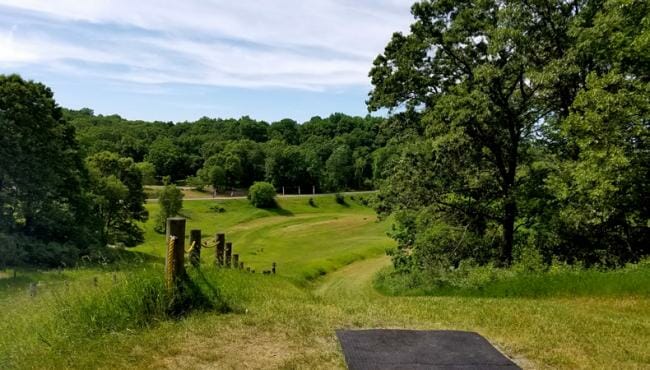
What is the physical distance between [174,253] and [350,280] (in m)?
22.9

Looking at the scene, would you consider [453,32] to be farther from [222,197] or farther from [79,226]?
[222,197]

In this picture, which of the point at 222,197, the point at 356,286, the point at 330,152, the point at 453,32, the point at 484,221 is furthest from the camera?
the point at 330,152

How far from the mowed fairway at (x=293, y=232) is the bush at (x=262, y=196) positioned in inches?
56.5

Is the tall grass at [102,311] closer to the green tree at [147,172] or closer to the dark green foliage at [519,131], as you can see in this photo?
the dark green foliage at [519,131]

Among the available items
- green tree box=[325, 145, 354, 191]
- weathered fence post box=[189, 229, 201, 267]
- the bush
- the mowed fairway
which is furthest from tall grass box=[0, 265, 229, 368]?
green tree box=[325, 145, 354, 191]

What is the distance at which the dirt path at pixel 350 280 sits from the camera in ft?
79.6

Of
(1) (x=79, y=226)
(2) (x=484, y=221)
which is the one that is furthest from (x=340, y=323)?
(1) (x=79, y=226)

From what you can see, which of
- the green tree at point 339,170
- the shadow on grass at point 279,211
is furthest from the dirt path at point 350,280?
the green tree at point 339,170

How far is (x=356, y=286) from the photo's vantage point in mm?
25797

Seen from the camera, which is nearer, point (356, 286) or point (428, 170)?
point (428, 170)

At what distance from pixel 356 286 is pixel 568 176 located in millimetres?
12853

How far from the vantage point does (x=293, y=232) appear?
6250 cm

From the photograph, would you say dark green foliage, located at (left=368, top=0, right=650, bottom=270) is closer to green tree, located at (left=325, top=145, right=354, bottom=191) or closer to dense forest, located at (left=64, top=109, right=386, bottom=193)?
dense forest, located at (left=64, top=109, right=386, bottom=193)

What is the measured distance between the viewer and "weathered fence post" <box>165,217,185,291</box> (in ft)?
22.3
